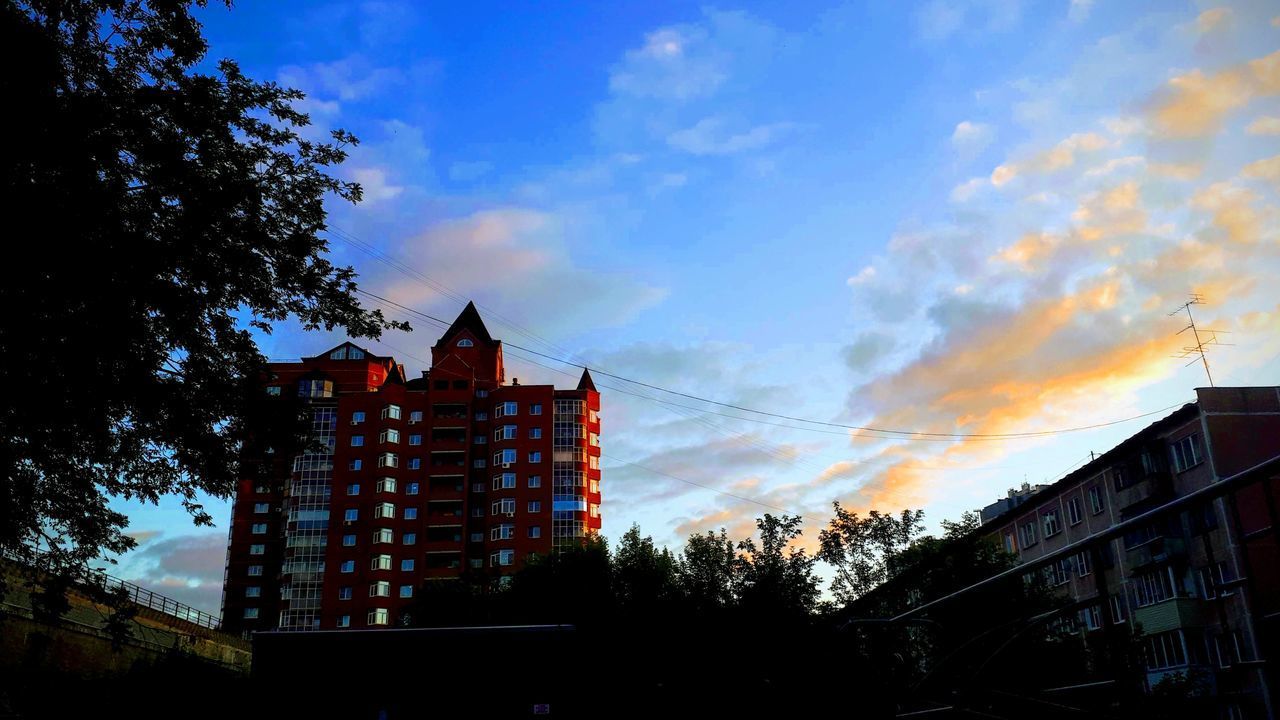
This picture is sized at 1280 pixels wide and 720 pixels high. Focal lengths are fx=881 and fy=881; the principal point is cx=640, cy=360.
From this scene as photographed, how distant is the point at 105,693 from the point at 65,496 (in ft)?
76.1

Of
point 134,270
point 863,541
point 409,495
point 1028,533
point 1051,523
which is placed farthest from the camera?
point 409,495

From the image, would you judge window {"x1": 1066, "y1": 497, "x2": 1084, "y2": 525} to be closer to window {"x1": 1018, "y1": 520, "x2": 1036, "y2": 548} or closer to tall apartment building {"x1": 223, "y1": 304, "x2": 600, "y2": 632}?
window {"x1": 1018, "y1": 520, "x2": 1036, "y2": 548}

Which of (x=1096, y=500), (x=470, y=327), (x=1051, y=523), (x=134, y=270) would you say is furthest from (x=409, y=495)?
(x=134, y=270)

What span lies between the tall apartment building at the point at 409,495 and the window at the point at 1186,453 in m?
56.2

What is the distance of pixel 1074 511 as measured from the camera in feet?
168

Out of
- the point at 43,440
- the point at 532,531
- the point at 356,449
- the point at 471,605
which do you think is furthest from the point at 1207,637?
the point at 356,449

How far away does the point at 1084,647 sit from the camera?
5.40m

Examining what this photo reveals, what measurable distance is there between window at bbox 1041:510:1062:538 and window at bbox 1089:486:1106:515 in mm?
3681

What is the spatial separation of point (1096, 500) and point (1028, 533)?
8887mm

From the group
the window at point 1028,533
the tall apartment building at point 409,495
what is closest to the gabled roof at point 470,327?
the tall apartment building at point 409,495

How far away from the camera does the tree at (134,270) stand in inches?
460

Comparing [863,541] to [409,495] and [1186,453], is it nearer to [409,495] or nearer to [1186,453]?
[1186,453]

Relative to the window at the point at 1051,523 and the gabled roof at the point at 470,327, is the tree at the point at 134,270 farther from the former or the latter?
the gabled roof at the point at 470,327

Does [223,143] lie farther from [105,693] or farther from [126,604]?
[105,693]
